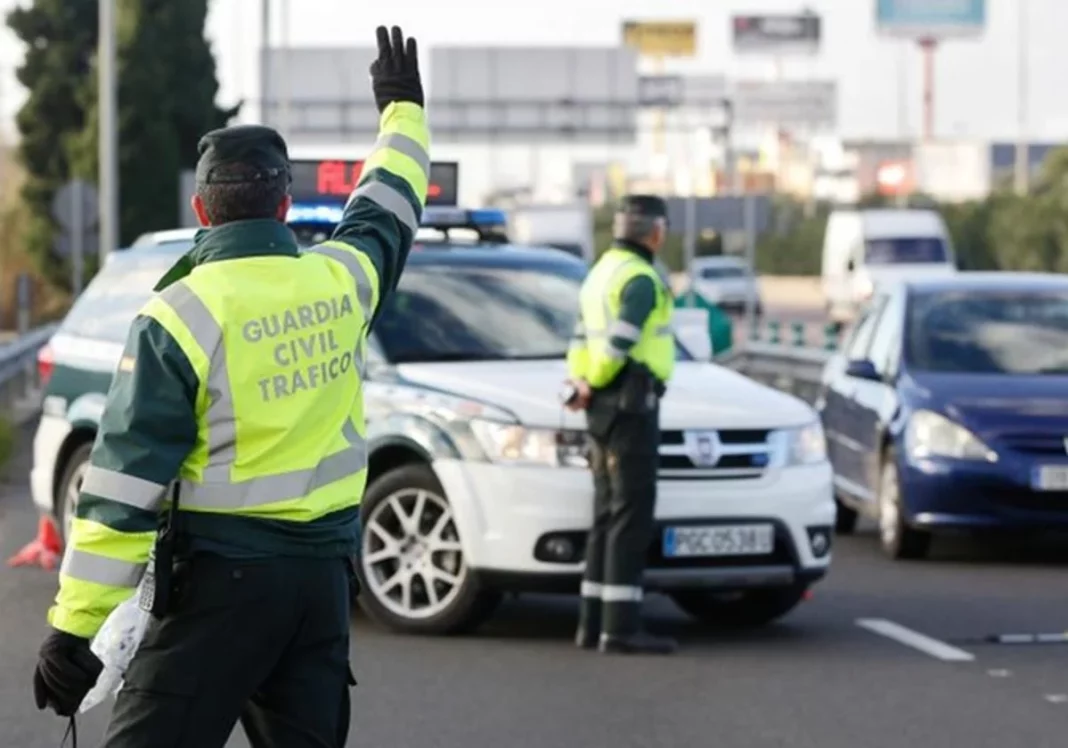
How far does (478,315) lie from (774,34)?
8341 centimetres

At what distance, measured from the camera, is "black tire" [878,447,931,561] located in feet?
48.1

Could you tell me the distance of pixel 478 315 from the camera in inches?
485

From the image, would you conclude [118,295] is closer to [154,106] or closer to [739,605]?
[739,605]

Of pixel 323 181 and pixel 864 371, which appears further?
pixel 864 371

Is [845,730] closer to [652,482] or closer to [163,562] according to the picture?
[652,482]

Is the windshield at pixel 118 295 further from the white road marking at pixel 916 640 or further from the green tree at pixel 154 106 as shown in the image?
the green tree at pixel 154 106

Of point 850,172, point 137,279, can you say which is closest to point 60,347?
point 137,279

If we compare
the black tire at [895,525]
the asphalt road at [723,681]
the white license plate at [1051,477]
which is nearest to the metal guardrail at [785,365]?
the black tire at [895,525]

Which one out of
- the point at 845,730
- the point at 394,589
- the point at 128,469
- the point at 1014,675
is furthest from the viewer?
the point at 394,589

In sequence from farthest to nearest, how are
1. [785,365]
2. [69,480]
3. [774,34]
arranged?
[774,34] → [785,365] → [69,480]

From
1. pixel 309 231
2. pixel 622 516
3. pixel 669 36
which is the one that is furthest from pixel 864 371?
pixel 669 36

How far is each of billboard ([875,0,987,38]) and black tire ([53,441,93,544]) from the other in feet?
247

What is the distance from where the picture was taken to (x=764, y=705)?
964 centimetres

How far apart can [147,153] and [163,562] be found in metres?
50.0
